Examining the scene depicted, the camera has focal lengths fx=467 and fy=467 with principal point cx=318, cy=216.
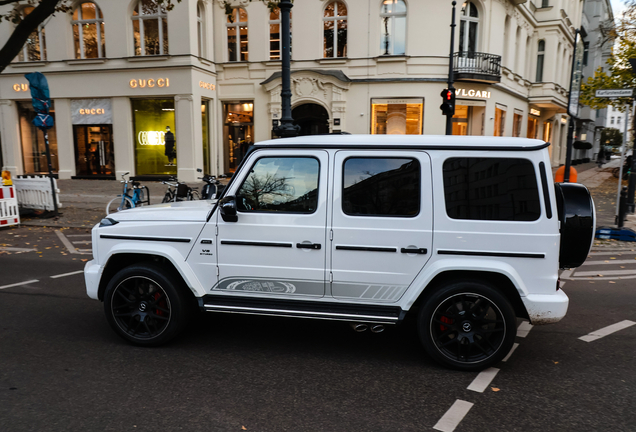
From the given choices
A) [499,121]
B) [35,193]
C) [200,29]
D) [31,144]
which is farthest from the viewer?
[499,121]

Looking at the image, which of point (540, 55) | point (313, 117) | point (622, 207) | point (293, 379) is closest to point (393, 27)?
point (313, 117)

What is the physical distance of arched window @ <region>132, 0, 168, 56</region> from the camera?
816 inches

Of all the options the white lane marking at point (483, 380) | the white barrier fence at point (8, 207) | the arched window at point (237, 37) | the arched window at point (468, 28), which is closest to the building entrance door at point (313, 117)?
the arched window at point (237, 37)

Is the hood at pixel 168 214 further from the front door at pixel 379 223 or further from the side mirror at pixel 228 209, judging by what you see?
the front door at pixel 379 223

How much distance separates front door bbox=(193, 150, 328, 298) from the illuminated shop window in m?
22.1

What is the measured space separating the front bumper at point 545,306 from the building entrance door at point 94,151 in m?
22.1

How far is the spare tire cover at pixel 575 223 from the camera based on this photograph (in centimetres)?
383

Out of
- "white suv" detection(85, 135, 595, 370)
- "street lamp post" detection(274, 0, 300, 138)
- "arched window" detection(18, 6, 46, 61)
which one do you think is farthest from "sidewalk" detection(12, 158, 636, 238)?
"white suv" detection(85, 135, 595, 370)

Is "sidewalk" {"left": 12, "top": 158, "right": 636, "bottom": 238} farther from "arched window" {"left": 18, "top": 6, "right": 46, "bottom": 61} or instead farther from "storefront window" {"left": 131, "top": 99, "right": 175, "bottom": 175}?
"arched window" {"left": 18, "top": 6, "right": 46, "bottom": 61}

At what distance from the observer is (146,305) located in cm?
432

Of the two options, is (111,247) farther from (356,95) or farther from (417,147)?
(356,95)

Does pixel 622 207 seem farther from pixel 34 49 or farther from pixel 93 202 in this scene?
pixel 34 49

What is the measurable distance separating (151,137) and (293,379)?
67.0 ft

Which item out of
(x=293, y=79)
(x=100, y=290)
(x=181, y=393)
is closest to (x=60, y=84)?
(x=293, y=79)
